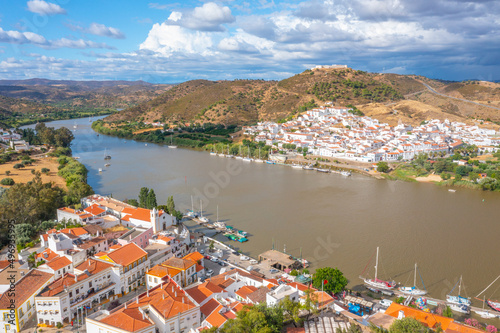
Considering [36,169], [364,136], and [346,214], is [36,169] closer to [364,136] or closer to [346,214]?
[346,214]

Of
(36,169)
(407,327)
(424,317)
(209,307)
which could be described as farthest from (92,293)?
(36,169)

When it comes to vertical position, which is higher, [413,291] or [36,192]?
[36,192]

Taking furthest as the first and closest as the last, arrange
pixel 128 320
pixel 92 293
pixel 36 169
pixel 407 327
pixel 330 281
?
1. pixel 36 169
2. pixel 330 281
3. pixel 92 293
4. pixel 128 320
5. pixel 407 327

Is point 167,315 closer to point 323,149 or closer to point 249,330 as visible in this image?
point 249,330

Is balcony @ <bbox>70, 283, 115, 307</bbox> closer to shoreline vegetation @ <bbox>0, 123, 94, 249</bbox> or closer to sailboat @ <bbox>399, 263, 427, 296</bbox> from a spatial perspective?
shoreline vegetation @ <bbox>0, 123, 94, 249</bbox>

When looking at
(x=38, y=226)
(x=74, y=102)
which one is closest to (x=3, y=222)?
(x=38, y=226)
